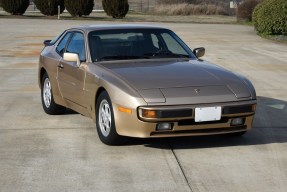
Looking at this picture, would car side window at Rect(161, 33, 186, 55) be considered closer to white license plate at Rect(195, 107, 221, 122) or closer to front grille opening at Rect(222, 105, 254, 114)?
front grille opening at Rect(222, 105, 254, 114)

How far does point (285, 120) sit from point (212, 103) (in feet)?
7.65

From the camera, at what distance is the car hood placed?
242 inches

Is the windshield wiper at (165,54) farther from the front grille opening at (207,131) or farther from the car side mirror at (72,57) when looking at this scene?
the front grille opening at (207,131)

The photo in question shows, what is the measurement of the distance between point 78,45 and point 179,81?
190 centimetres

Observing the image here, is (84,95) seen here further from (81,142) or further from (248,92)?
(248,92)

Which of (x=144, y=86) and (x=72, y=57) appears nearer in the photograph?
(x=144, y=86)

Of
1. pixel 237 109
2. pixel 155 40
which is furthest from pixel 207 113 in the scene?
pixel 155 40

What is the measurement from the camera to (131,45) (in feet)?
24.5

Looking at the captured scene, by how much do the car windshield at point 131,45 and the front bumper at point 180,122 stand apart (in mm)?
1239

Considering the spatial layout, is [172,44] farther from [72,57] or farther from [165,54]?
[72,57]

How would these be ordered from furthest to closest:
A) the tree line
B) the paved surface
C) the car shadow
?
the tree line, the car shadow, the paved surface

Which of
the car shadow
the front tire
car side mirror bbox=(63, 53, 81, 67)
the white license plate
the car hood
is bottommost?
the car shadow

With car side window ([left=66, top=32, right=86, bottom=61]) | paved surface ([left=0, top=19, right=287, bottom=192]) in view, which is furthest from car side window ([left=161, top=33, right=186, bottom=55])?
paved surface ([left=0, top=19, right=287, bottom=192])

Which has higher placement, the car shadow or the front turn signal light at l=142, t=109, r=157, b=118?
the front turn signal light at l=142, t=109, r=157, b=118
